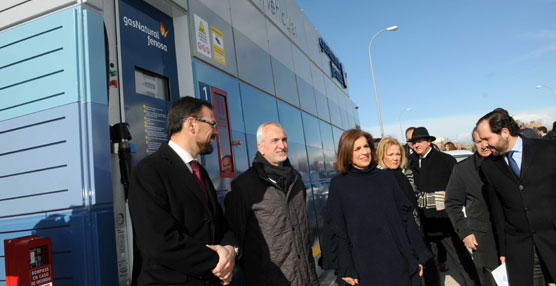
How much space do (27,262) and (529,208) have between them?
3.29 metres

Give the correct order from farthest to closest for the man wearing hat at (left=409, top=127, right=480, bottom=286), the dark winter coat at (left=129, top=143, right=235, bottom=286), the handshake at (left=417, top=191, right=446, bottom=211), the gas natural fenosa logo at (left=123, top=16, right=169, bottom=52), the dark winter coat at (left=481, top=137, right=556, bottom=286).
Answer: the handshake at (left=417, top=191, right=446, bottom=211) < the man wearing hat at (left=409, top=127, right=480, bottom=286) < the gas natural fenosa logo at (left=123, top=16, right=169, bottom=52) < the dark winter coat at (left=481, top=137, right=556, bottom=286) < the dark winter coat at (left=129, top=143, right=235, bottom=286)

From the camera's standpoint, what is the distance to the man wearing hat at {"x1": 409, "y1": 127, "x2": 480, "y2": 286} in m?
3.99

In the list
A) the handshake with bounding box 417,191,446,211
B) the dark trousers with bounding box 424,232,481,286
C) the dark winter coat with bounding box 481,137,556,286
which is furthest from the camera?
the handshake with bounding box 417,191,446,211

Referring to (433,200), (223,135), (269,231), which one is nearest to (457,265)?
(433,200)

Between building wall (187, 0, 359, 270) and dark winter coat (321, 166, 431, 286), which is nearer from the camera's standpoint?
dark winter coat (321, 166, 431, 286)

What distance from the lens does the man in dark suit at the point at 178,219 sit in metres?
1.71

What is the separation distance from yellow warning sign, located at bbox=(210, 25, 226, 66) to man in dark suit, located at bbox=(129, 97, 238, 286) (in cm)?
203

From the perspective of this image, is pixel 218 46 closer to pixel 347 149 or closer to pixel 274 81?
pixel 274 81

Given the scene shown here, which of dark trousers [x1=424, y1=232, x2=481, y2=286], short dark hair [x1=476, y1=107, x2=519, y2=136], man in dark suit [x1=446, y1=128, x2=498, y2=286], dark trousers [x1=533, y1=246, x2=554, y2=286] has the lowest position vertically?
dark trousers [x1=424, y1=232, x2=481, y2=286]

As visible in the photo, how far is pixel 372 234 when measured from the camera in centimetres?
265

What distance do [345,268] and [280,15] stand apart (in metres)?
5.42

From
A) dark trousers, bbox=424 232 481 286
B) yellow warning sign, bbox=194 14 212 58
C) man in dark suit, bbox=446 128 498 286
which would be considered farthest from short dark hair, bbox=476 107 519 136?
yellow warning sign, bbox=194 14 212 58

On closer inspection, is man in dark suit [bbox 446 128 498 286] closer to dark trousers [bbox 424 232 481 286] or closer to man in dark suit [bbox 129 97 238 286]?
dark trousers [bbox 424 232 481 286]

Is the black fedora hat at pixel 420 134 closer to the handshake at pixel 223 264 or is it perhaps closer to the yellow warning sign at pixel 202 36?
the yellow warning sign at pixel 202 36
